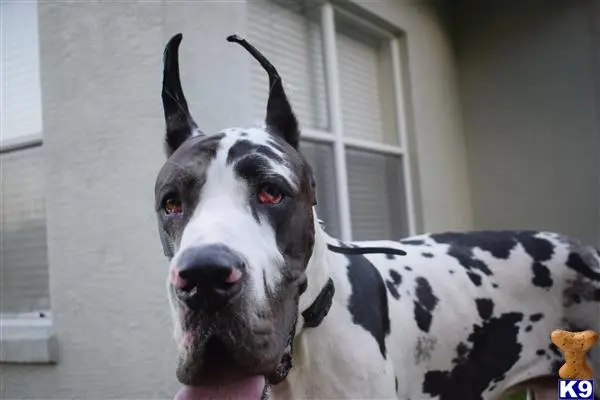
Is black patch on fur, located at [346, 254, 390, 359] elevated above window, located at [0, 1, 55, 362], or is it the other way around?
window, located at [0, 1, 55, 362]

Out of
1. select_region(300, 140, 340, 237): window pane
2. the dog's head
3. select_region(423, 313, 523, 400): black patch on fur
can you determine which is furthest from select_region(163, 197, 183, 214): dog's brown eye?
select_region(300, 140, 340, 237): window pane

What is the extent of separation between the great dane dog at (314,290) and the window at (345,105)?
6.47 ft

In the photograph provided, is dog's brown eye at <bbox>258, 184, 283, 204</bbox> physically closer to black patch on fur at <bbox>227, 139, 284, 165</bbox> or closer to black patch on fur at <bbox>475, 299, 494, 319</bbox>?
black patch on fur at <bbox>227, 139, 284, 165</bbox>

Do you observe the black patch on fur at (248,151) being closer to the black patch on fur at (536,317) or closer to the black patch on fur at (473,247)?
the black patch on fur at (473,247)

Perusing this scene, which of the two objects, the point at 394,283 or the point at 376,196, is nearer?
the point at 394,283

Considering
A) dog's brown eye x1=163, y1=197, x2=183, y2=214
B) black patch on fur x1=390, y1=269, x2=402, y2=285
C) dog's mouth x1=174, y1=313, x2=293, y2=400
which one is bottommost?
dog's mouth x1=174, y1=313, x2=293, y2=400

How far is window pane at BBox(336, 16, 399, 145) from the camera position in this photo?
19.4ft

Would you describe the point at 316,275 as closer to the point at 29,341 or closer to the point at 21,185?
the point at 29,341

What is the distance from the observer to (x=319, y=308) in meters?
2.26

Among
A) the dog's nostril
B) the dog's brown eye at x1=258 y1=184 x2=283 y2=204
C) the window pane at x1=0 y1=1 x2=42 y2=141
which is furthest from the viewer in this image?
the window pane at x1=0 y1=1 x2=42 y2=141

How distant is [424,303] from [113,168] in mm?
2327

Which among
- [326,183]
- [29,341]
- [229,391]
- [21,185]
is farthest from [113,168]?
[229,391]

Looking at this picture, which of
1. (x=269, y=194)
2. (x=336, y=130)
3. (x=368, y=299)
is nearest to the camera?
(x=269, y=194)

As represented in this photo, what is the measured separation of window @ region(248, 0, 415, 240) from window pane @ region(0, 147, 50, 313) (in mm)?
1830
